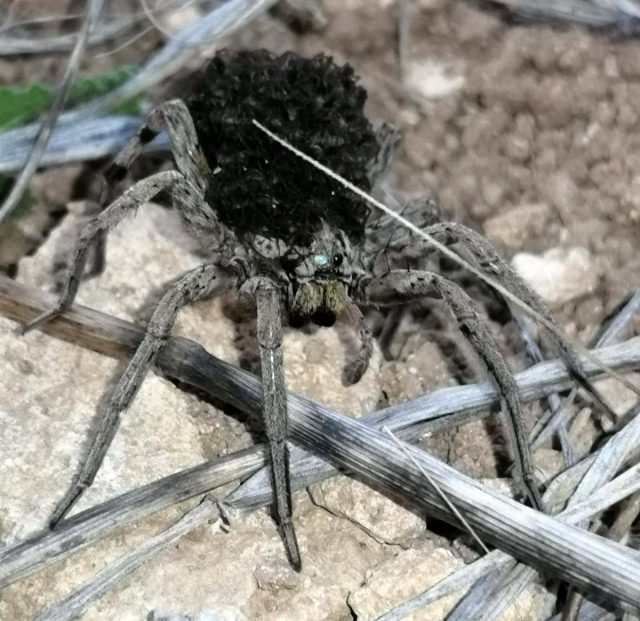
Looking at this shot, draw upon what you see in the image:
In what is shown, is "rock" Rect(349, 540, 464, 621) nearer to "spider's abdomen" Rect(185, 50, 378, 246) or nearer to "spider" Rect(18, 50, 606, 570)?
"spider" Rect(18, 50, 606, 570)

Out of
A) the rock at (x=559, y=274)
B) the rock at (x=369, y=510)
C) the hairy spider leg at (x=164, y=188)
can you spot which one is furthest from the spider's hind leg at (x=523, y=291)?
the hairy spider leg at (x=164, y=188)

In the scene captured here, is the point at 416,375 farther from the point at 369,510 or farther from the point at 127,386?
the point at 127,386

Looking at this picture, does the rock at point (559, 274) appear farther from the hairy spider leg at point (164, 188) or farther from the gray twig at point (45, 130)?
the gray twig at point (45, 130)

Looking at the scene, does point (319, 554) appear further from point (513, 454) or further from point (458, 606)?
point (513, 454)

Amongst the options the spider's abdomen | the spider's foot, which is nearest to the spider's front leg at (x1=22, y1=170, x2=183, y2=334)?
the spider's foot

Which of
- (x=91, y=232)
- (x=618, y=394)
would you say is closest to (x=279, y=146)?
(x=91, y=232)

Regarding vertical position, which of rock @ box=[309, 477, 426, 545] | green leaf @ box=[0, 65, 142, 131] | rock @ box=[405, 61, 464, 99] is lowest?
rock @ box=[309, 477, 426, 545]
